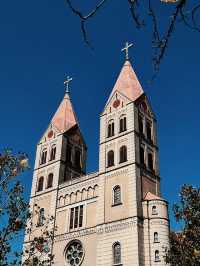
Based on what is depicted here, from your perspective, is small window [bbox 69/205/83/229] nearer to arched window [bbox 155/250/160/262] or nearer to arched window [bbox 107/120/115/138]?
arched window [bbox 107/120/115/138]

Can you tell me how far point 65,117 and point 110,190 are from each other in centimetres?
1563

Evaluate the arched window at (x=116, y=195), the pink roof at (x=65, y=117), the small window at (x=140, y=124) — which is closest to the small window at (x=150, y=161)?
the small window at (x=140, y=124)

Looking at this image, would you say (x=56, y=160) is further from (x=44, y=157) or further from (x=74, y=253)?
(x=74, y=253)

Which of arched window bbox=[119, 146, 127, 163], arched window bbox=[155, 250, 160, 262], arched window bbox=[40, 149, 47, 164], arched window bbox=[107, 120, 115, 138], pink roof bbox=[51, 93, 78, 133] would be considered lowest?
arched window bbox=[155, 250, 160, 262]

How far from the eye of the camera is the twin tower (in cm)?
3122

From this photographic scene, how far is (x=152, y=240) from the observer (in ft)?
101

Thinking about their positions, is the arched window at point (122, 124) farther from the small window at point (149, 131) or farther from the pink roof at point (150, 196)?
the pink roof at point (150, 196)

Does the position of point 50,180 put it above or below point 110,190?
above

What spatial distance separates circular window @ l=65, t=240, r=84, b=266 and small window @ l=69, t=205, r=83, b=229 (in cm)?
157

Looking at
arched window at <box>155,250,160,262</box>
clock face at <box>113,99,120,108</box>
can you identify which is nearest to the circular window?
arched window at <box>155,250,160,262</box>

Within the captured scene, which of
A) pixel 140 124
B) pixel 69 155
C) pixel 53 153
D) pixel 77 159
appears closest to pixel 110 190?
pixel 140 124

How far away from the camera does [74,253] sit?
34.5 meters

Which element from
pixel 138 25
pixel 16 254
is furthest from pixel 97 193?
pixel 138 25

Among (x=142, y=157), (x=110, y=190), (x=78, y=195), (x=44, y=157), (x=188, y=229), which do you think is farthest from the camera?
(x=44, y=157)
